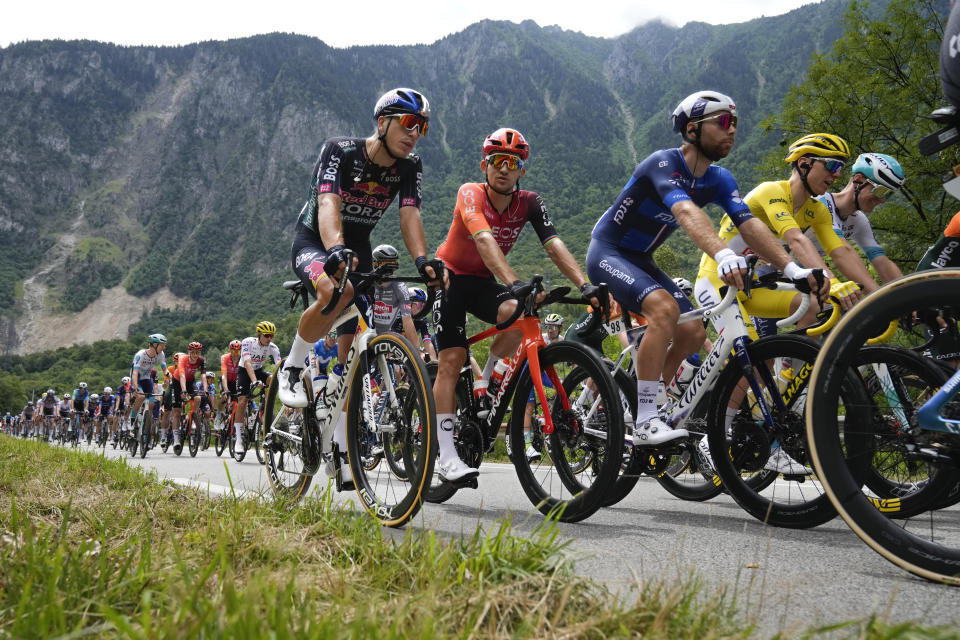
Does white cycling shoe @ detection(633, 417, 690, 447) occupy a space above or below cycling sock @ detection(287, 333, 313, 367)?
below

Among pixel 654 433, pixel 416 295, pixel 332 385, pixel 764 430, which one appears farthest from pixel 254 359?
pixel 764 430

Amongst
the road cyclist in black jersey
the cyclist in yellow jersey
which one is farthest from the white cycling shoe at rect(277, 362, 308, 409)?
the cyclist in yellow jersey

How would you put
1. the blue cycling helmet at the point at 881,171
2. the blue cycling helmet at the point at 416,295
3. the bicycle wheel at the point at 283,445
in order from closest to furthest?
the bicycle wheel at the point at 283,445 < the blue cycling helmet at the point at 881,171 < the blue cycling helmet at the point at 416,295

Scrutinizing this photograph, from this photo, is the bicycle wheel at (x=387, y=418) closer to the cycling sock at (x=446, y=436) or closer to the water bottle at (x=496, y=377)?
the cycling sock at (x=446, y=436)

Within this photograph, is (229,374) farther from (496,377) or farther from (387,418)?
(387,418)

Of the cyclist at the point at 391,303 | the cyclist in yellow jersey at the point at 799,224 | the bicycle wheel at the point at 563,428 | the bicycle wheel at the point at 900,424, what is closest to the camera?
the bicycle wheel at the point at 900,424

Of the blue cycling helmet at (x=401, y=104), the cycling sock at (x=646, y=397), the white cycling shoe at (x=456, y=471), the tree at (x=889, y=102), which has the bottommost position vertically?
the white cycling shoe at (x=456, y=471)

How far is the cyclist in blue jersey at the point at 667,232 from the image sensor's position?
A: 4.03 m

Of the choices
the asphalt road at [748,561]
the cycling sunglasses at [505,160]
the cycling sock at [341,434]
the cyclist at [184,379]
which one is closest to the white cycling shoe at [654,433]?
the asphalt road at [748,561]

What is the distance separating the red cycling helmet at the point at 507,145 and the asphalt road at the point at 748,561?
2171 mm

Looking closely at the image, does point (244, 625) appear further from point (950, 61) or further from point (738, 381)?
point (738, 381)

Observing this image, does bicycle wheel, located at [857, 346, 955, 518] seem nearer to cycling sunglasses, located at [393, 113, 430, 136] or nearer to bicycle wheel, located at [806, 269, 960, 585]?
bicycle wheel, located at [806, 269, 960, 585]

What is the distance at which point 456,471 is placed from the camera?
395cm

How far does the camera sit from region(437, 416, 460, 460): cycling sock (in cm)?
413
